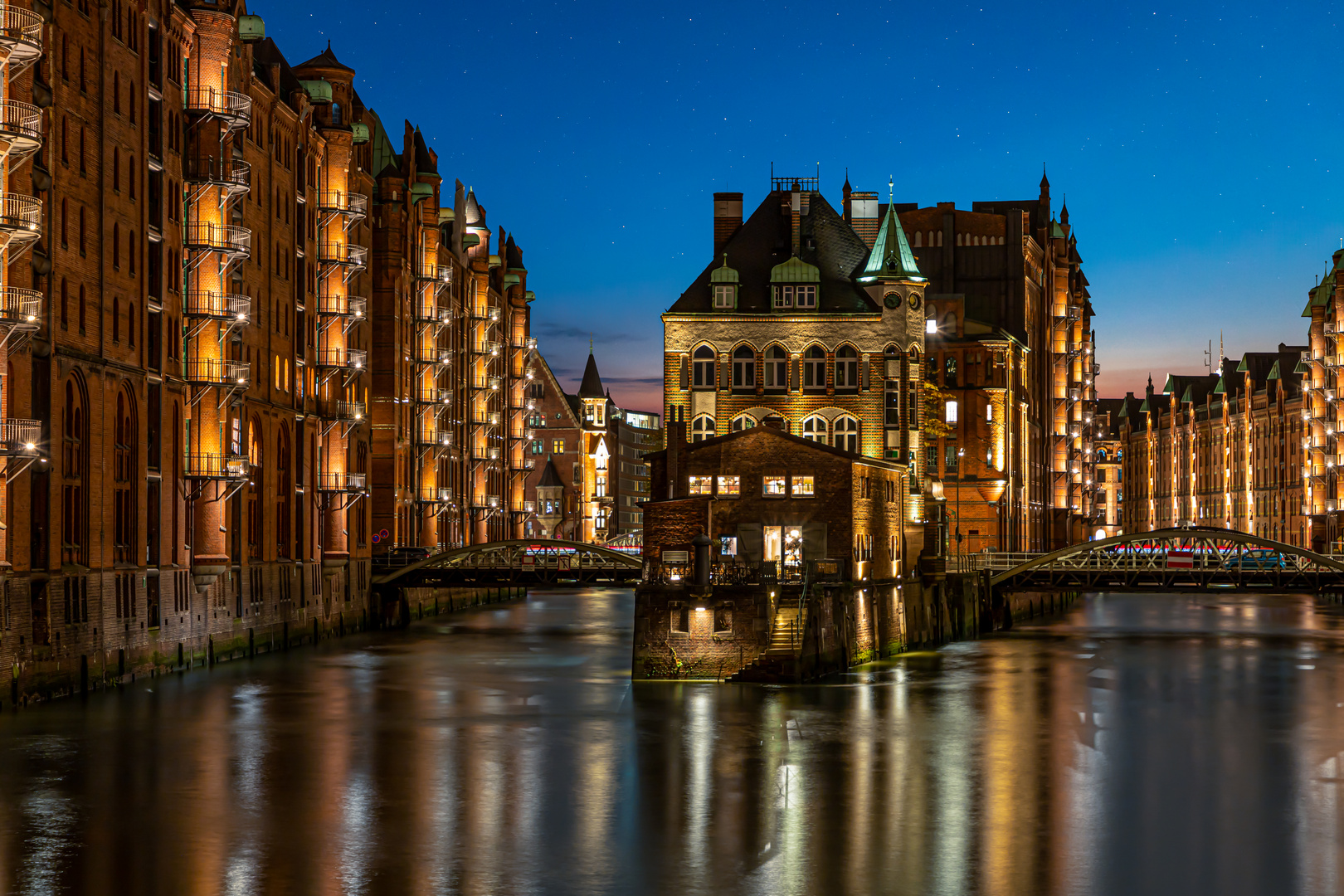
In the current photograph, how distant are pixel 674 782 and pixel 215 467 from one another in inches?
1175

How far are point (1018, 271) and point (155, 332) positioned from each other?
6799 cm

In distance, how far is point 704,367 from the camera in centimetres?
8219

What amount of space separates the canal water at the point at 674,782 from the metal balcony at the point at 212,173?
1840 cm

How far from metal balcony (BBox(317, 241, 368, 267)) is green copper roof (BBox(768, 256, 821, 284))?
20.1m

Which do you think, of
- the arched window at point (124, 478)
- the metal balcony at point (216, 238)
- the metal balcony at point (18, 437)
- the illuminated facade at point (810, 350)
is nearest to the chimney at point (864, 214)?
the illuminated facade at point (810, 350)

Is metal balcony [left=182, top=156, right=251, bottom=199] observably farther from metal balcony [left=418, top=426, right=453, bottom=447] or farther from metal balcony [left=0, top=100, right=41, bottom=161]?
metal balcony [left=418, top=426, right=453, bottom=447]

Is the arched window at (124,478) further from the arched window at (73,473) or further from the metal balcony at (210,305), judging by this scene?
the metal balcony at (210,305)

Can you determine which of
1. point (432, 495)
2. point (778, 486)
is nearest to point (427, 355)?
point (432, 495)

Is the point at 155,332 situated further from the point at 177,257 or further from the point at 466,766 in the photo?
the point at 466,766

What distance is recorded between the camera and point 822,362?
8144 cm

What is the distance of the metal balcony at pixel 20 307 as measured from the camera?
49.0 meters

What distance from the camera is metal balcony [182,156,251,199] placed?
6594cm

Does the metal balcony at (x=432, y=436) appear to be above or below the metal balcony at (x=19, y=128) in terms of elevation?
→ below

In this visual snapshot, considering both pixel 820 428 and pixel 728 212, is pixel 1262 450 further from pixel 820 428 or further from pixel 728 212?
pixel 820 428
